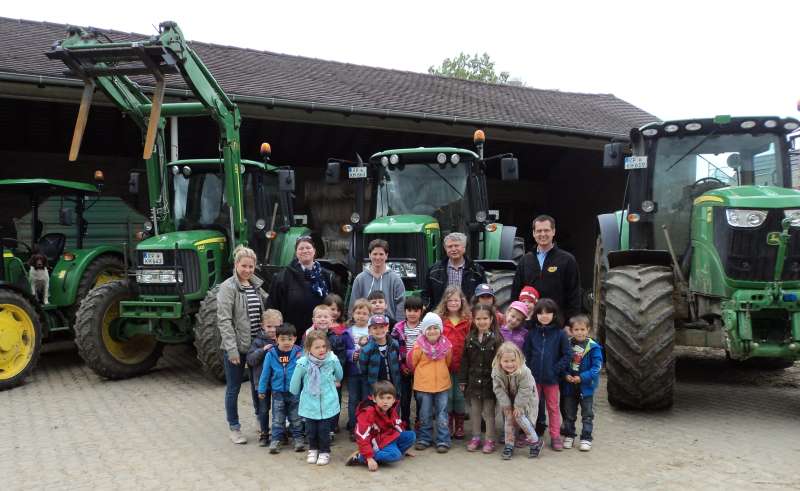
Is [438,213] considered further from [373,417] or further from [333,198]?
[333,198]

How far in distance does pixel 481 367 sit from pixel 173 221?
189 inches

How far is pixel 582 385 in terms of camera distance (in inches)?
198

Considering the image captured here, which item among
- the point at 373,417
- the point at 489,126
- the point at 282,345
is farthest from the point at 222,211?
the point at 489,126

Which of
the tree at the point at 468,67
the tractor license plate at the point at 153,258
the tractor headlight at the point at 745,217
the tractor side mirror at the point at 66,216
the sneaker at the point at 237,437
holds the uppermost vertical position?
the tree at the point at 468,67

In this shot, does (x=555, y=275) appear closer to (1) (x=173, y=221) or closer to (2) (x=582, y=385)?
(2) (x=582, y=385)

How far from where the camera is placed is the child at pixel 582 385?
16.5 feet

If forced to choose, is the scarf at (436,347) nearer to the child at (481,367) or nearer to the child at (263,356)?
the child at (481,367)

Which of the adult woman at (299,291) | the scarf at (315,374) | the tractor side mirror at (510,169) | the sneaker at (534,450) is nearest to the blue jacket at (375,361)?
the scarf at (315,374)

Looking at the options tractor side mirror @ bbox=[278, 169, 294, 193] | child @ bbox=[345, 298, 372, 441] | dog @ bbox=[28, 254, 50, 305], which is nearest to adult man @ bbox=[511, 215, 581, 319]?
child @ bbox=[345, 298, 372, 441]

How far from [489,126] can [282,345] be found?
885 cm

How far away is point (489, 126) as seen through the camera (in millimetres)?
13078

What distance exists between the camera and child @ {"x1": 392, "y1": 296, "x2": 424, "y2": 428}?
526cm

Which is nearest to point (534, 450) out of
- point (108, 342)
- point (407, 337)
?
point (407, 337)

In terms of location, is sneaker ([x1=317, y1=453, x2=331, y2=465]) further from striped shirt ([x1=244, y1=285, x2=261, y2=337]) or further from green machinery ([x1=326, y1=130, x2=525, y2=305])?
green machinery ([x1=326, y1=130, x2=525, y2=305])
